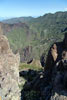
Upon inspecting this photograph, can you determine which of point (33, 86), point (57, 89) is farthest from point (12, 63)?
point (57, 89)

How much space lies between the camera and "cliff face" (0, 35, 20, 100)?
80.3 ft

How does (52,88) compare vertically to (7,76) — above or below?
below

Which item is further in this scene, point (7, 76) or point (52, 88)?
point (7, 76)

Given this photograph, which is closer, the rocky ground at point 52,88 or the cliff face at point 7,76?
the rocky ground at point 52,88

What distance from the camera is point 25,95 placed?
89.1ft

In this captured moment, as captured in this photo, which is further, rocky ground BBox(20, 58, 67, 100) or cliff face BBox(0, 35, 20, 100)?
cliff face BBox(0, 35, 20, 100)

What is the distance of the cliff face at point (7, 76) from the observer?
80.3 feet

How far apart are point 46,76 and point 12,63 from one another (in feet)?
20.2

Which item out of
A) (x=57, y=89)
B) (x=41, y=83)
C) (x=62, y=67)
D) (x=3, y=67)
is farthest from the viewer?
(x=41, y=83)

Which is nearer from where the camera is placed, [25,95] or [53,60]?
[25,95]

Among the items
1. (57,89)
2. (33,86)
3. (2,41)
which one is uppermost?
(2,41)

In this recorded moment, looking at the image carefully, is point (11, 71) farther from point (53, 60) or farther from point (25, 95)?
point (53, 60)

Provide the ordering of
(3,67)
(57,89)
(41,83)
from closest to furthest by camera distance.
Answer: (57,89) → (3,67) → (41,83)

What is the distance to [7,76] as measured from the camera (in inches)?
1037
